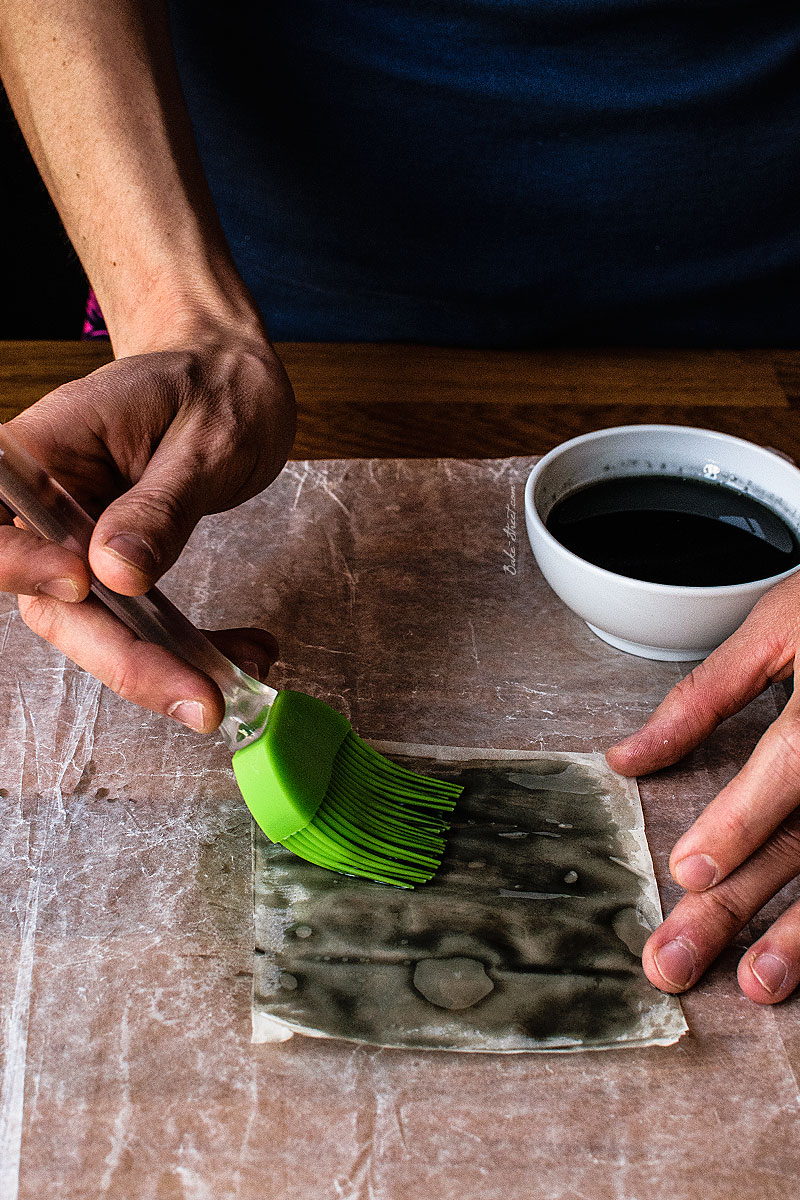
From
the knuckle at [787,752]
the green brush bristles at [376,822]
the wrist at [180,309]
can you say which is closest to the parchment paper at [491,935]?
the green brush bristles at [376,822]

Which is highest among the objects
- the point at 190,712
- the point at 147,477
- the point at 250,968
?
the point at 147,477

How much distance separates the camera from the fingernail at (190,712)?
71cm

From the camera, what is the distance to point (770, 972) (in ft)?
2.23

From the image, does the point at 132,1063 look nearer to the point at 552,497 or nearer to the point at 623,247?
the point at 552,497

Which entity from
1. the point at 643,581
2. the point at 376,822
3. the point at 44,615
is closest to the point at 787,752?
the point at 643,581

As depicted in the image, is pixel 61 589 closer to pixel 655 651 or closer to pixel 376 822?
pixel 376 822

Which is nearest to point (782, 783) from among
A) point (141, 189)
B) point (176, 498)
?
point (176, 498)

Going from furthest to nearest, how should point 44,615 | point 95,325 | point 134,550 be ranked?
point 95,325, point 44,615, point 134,550

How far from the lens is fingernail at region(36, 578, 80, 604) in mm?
674

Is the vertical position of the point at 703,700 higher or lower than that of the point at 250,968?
higher

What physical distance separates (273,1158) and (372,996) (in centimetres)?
12

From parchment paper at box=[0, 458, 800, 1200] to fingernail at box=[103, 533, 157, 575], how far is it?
229 millimetres

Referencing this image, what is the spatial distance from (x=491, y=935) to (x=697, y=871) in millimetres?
148

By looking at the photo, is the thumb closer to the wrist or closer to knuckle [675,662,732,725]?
the wrist
